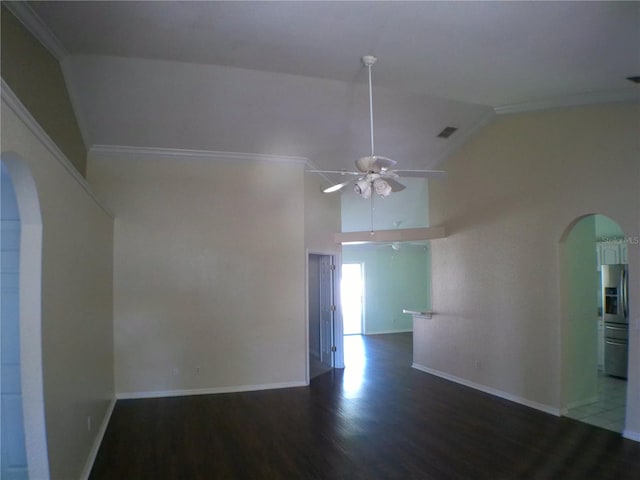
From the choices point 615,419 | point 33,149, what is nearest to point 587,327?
point 615,419

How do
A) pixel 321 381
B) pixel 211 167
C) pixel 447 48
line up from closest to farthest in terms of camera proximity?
pixel 447 48 < pixel 211 167 < pixel 321 381

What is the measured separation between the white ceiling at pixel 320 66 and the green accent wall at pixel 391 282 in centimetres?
524

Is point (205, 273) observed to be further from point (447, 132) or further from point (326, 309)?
point (447, 132)

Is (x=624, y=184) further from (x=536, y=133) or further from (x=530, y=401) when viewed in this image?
(x=530, y=401)

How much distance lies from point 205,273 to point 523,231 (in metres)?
4.18

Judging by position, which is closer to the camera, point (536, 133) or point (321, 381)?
point (536, 133)

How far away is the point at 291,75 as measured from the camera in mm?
4234

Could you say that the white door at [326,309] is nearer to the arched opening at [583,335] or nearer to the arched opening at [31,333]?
the arched opening at [583,335]

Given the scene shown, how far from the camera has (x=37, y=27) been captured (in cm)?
319

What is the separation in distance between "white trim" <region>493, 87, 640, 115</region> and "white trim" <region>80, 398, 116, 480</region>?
5.69m

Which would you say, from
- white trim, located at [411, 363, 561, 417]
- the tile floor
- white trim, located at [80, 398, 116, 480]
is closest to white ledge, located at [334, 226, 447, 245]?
white trim, located at [411, 363, 561, 417]

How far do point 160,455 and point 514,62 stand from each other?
4.86 meters

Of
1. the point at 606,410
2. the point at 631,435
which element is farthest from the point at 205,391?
the point at 606,410

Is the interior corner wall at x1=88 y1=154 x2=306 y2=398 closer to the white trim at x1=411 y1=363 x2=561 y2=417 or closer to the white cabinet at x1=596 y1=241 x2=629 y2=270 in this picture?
the white trim at x1=411 y1=363 x2=561 y2=417
